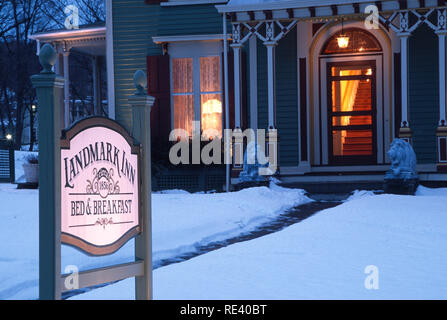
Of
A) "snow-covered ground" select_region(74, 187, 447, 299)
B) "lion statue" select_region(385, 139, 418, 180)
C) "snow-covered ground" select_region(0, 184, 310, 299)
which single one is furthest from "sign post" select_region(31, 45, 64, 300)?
"lion statue" select_region(385, 139, 418, 180)

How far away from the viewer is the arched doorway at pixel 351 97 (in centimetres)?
1491

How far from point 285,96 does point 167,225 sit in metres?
7.37

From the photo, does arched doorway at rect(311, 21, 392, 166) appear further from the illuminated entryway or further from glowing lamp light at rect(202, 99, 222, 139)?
glowing lamp light at rect(202, 99, 222, 139)

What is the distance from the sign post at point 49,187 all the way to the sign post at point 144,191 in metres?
0.78

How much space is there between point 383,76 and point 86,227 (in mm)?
12273

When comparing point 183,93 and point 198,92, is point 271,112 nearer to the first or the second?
point 198,92

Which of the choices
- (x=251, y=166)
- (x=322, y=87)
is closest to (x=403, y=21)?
(x=322, y=87)

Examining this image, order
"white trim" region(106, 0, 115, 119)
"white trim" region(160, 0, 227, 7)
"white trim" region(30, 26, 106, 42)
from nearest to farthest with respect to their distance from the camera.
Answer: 1. "white trim" region(160, 0, 227, 7)
2. "white trim" region(106, 0, 115, 119)
3. "white trim" region(30, 26, 106, 42)

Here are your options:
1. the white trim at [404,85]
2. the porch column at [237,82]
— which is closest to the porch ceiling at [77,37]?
the porch column at [237,82]

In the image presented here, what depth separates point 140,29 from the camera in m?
16.3

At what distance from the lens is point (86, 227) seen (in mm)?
3695

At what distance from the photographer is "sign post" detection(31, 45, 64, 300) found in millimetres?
3438

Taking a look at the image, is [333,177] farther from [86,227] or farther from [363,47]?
[86,227]
